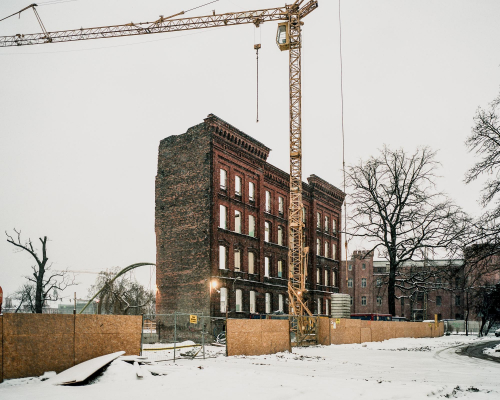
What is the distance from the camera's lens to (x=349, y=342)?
3334 cm

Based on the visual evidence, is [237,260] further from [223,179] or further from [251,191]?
[223,179]

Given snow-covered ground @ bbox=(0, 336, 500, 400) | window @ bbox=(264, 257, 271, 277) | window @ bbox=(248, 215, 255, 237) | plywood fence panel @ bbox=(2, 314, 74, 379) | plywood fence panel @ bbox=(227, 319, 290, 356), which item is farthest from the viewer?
window @ bbox=(264, 257, 271, 277)

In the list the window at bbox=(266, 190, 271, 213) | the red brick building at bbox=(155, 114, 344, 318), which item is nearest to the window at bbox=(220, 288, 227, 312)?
the red brick building at bbox=(155, 114, 344, 318)

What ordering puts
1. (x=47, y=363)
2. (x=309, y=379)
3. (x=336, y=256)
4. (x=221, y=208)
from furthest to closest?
(x=336, y=256) < (x=221, y=208) < (x=47, y=363) < (x=309, y=379)

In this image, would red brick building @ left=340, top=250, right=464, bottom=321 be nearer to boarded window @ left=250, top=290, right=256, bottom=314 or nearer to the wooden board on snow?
boarded window @ left=250, top=290, right=256, bottom=314

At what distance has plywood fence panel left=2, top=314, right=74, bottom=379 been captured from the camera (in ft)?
45.8

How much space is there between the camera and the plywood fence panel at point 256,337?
21.7 metres

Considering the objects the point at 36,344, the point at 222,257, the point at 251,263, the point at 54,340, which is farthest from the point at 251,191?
the point at 36,344

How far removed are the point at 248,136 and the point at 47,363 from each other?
97.6 feet

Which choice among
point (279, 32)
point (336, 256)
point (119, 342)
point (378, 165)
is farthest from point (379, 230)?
point (119, 342)

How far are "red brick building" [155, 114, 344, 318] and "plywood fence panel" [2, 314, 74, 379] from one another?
19.8m

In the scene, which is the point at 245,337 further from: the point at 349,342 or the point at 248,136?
the point at 248,136

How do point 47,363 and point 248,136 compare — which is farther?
point 248,136

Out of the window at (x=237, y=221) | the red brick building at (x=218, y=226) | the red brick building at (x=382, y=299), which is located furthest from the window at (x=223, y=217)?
the red brick building at (x=382, y=299)
